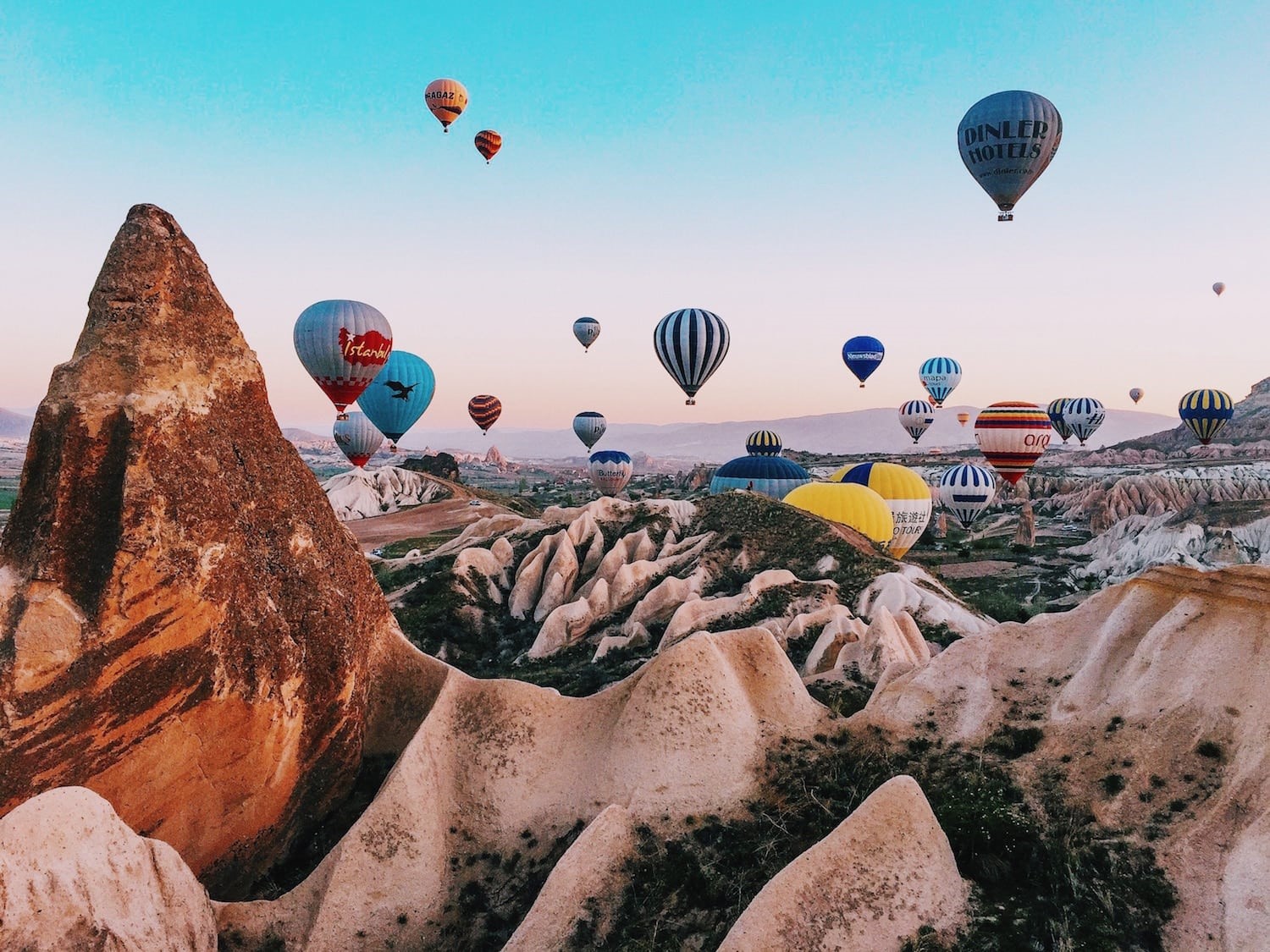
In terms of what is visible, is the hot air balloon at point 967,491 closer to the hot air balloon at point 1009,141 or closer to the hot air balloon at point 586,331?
the hot air balloon at point 1009,141

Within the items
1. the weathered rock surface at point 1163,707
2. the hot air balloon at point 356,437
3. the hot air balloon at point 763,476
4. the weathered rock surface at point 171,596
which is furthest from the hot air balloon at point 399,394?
the weathered rock surface at point 1163,707

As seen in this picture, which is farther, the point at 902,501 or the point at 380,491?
the point at 380,491

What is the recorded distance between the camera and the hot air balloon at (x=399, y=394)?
2761 inches

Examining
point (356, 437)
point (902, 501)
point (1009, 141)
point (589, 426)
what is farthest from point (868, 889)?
point (589, 426)

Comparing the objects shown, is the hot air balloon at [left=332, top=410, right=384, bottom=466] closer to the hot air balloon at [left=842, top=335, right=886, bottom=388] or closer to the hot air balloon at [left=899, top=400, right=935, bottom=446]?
the hot air balloon at [left=842, top=335, right=886, bottom=388]

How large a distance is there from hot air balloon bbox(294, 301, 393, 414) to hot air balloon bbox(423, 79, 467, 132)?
93.6 feet

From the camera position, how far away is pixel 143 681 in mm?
10320

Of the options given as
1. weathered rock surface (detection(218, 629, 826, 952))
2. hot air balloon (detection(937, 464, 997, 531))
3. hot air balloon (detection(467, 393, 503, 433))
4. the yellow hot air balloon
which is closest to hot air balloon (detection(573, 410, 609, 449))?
hot air balloon (detection(467, 393, 503, 433))

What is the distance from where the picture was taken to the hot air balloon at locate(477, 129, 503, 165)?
244 feet

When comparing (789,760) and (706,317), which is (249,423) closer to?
(789,760)

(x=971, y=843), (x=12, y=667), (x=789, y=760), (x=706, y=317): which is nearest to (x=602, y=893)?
(x=789, y=760)

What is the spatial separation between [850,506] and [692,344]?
22.3 m

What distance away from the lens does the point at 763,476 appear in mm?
54156

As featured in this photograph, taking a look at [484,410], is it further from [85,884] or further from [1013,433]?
[85,884]
